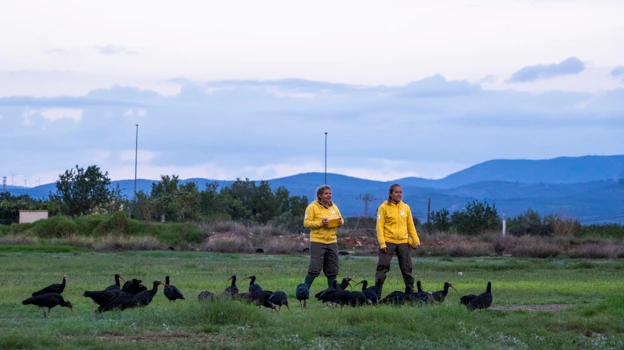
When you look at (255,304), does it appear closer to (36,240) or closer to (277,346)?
(277,346)

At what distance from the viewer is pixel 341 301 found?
15.0 metres

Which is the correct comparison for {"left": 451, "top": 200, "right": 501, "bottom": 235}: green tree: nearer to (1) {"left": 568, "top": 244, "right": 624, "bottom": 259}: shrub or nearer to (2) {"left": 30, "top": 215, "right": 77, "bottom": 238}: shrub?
(1) {"left": 568, "top": 244, "right": 624, "bottom": 259}: shrub

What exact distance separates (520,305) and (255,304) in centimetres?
593

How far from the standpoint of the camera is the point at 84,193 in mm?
65188

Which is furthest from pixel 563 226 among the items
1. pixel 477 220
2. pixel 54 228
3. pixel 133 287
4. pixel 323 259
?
pixel 133 287

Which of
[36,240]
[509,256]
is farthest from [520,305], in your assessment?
[36,240]

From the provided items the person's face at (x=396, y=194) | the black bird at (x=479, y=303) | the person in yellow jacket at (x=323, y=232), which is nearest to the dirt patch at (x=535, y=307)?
the black bird at (x=479, y=303)

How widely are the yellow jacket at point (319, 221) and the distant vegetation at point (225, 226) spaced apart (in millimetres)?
25931

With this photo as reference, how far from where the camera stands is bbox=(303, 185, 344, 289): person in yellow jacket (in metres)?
16.2

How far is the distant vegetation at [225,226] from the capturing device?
44.1m

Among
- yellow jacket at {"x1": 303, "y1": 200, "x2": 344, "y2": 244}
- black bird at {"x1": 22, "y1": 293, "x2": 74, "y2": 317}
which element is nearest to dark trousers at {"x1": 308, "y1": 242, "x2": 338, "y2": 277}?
yellow jacket at {"x1": 303, "y1": 200, "x2": 344, "y2": 244}

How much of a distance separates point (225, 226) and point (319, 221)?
3829cm

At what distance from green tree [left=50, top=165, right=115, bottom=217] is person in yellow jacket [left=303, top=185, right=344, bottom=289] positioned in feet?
166

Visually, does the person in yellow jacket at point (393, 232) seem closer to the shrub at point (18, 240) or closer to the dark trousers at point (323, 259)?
the dark trousers at point (323, 259)
